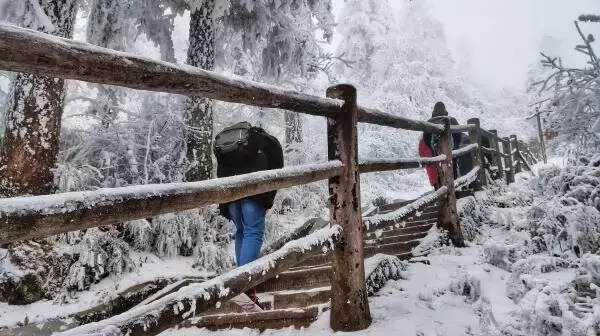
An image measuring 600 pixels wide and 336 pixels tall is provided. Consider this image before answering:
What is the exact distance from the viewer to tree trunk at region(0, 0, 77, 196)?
483 centimetres

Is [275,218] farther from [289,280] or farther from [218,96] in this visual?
[218,96]

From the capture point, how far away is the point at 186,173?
688 cm

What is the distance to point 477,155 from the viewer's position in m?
6.92

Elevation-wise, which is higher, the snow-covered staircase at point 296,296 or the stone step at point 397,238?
the stone step at point 397,238

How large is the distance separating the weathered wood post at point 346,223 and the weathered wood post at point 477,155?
4735 millimetres

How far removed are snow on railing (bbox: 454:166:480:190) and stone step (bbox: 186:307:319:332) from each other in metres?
3.02

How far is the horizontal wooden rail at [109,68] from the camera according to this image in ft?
3.44

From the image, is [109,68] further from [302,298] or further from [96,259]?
[96,259]

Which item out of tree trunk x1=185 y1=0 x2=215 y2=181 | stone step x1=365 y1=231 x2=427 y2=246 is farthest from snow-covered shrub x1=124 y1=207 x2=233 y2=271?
stone step x1=365 y1=231 x2=427 y2=246

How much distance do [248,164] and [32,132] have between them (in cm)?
→ 304

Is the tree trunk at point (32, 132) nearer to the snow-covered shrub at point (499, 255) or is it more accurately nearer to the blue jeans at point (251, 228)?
the blue jeans at point (251, 228)

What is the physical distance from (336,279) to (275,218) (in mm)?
4833

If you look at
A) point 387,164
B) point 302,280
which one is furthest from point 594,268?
point 302,280

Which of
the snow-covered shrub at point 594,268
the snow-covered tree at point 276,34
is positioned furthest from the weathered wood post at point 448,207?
the snow-covered tree at point 276,34
